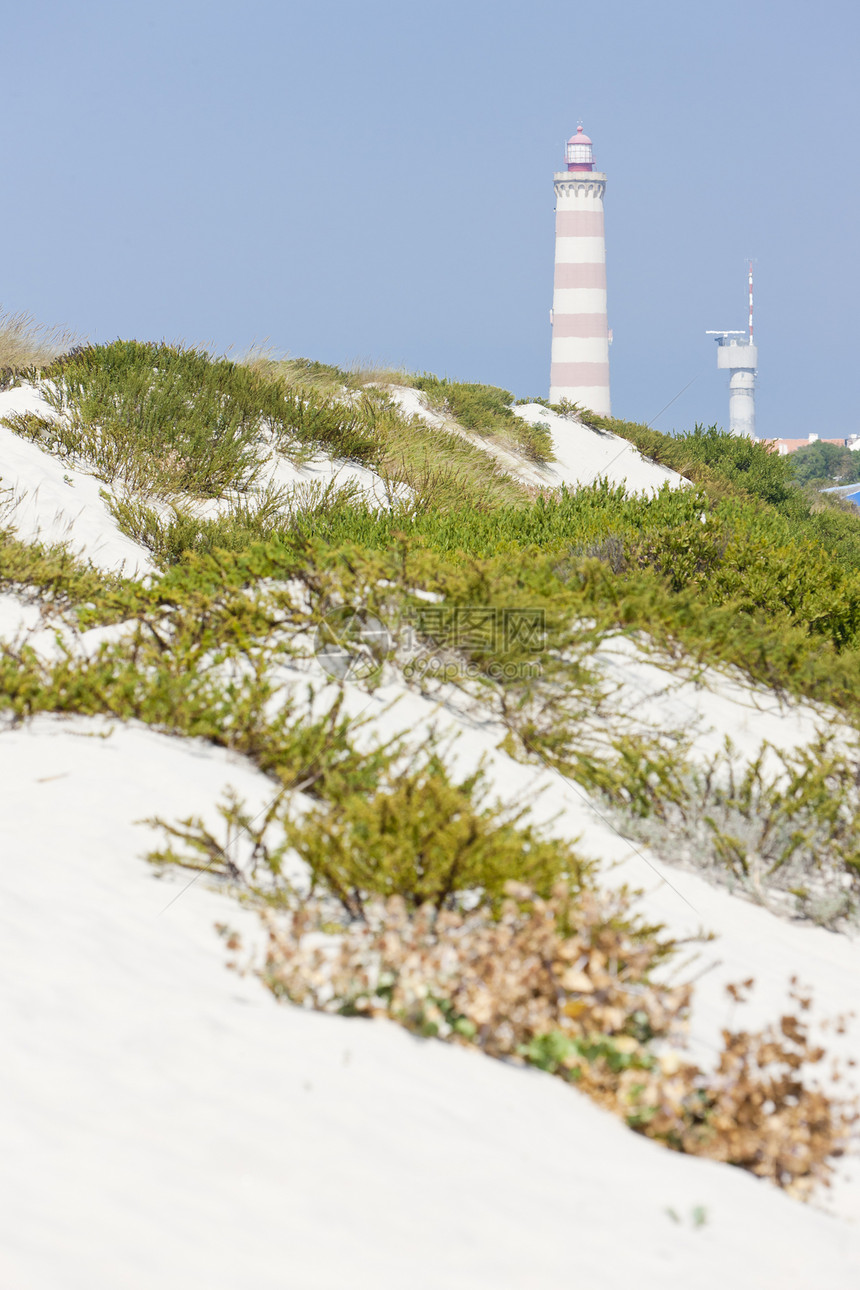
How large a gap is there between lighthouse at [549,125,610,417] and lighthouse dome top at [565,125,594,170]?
0.79 m

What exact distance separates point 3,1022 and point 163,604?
3733 mm

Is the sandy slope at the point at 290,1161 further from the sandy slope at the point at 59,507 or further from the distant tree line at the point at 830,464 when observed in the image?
the distant tree line at the point at 830,464

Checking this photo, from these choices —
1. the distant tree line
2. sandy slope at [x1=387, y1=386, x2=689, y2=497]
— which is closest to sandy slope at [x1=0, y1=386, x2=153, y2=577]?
sandy slope at [x1=387, y1=386, x2=689, y2=497]

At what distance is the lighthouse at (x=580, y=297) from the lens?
28.7m

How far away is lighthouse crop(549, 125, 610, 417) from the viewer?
94.2 feet

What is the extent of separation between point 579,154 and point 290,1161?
Answer: 34.6 meters

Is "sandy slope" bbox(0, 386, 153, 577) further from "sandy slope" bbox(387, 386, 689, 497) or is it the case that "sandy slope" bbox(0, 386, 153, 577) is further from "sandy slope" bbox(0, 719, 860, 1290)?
"sandy slope" bbox(387, 386, 689, 497)

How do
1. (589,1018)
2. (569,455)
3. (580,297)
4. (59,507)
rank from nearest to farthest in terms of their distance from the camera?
(589,1018), (59,507), (569,455), (580,297)

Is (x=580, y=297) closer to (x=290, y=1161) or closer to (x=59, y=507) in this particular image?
(x=59, y=507)

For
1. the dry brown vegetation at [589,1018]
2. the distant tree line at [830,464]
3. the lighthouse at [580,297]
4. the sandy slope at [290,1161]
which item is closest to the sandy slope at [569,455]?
the lighthouse at [580,297]

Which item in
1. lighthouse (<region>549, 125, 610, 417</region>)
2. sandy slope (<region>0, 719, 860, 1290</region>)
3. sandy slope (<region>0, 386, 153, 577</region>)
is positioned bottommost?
sandy slope (<region>0, 719, 860, 1290</region>)

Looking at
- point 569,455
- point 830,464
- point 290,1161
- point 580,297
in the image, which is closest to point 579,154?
point 580,297

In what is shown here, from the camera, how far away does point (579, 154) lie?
3180 centimetres

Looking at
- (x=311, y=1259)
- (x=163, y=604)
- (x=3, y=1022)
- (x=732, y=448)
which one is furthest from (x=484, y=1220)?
(x=732, y=448)
